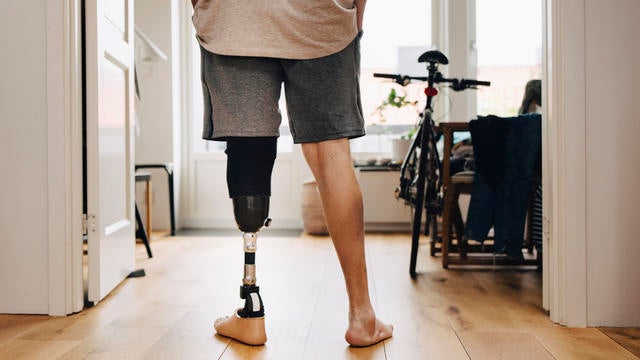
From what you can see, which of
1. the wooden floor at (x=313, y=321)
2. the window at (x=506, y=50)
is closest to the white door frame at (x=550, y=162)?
the wooden floor at (x=313, y=321)

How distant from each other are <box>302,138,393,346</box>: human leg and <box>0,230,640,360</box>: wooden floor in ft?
0.26

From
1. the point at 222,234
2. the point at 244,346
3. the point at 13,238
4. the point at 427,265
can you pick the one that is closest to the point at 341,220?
the point at 244,346

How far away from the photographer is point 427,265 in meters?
2.52

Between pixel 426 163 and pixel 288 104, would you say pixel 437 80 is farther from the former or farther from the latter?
pixel 288 104

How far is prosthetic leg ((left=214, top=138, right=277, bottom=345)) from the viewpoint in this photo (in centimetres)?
129

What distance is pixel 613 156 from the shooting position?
149 centimetres

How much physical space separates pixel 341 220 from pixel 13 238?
3.16 feet

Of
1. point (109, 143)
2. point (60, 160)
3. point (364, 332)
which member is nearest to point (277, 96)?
point (364, 332)

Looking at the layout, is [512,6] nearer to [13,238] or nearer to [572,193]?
[572,193]

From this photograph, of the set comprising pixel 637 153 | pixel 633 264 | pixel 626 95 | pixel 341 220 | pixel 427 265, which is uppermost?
pixel 626 95

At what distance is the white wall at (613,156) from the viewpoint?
1.49m

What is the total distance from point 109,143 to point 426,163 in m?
1.20

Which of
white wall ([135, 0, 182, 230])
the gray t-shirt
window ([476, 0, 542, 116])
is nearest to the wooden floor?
the gray t-shirt

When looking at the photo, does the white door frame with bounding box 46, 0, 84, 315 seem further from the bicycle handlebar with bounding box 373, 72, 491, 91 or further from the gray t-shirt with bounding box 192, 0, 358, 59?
the bicycle handlebar with bounding box 373, 72, 491, 91
